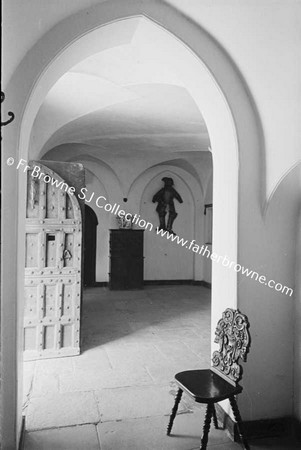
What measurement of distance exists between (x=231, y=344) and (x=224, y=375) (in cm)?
24

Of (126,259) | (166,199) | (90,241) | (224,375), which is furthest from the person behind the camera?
(166,199)

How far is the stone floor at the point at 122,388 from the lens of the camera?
3.04 m

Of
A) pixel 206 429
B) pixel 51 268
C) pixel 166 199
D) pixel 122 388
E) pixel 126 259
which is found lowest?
pixel 122 388

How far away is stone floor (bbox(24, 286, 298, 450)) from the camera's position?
304 cm

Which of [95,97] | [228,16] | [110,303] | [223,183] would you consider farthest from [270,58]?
[110,303]

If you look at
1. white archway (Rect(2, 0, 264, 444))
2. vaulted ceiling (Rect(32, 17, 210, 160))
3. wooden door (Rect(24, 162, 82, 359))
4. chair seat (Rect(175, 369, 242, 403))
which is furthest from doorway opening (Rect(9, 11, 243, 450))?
chair seat (Rect(175, 369, 242, 403))

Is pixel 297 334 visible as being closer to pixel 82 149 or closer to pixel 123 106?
pixel 123 106

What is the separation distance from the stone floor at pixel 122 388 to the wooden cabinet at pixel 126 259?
2655 mm

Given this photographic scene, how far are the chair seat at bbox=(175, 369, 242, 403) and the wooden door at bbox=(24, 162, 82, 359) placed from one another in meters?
2.53

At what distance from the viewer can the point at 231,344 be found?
2.85m

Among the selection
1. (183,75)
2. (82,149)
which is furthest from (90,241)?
(183,75)

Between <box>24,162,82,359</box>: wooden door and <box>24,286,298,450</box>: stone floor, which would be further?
<box>24,162,82,359</box>: wooden door

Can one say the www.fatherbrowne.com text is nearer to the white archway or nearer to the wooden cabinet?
the white archway

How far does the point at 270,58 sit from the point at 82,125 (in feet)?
14.3
